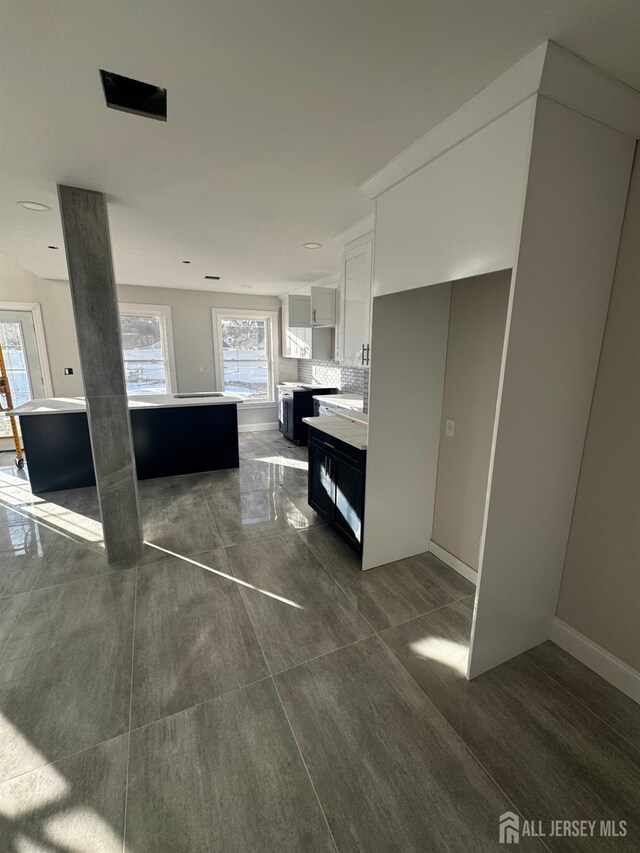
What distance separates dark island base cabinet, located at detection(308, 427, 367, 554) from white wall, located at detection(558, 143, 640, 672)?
122 centimetres

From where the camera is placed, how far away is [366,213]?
2.48 meters

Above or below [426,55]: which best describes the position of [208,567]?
below

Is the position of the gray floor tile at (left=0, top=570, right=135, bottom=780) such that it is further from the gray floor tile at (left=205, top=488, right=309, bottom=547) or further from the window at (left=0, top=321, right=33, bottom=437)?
the window at (left=0, top=321, right=33, bottom=437)

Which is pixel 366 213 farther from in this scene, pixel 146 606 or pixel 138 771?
pixel 138 771

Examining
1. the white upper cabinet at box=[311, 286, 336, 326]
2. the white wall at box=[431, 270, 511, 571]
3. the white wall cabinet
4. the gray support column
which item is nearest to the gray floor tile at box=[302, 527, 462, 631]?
the white wall at box=[431, 270, 511, 571]

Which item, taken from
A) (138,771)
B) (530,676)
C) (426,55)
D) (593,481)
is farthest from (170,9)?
(530,676)

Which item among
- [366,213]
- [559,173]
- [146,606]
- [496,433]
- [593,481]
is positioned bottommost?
[146,606]

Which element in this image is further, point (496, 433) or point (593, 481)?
point (593, 481)

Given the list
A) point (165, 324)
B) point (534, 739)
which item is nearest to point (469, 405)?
point (534, 739)

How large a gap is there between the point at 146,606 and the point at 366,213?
2.98m

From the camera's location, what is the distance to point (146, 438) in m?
4.18

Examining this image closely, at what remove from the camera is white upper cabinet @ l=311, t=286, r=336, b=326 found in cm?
438

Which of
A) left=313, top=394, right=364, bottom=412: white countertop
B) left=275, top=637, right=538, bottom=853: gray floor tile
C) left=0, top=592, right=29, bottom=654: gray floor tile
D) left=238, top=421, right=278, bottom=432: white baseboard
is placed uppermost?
left=313, top=394, right=364, bottom=412: white countertop

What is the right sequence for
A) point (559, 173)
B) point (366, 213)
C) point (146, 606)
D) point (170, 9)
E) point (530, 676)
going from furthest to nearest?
1. point (366, 213)
2. point (146, 606)
3. point (530, 676)
4. point (559, 173)
5. point (170, 9)
